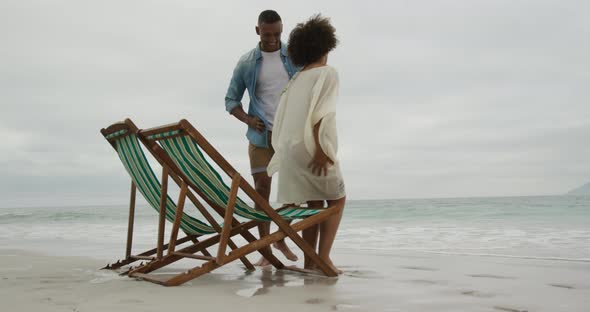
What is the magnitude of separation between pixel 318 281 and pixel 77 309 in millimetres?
1458

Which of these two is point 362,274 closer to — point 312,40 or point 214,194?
point 214,194

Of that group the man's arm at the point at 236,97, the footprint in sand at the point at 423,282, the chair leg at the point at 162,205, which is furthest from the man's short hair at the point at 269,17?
the footprint in sand at the point at 423,282

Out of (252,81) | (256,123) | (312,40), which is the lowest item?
(256,123)

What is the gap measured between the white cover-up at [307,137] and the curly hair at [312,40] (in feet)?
0.35

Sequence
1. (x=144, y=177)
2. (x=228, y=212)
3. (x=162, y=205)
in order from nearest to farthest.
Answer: (x=228, y=212)
(x=162, y=205)
(x=144, y=177)

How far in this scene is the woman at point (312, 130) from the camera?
145 inches

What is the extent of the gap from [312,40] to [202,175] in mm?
1142

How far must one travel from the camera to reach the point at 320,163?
368 cm

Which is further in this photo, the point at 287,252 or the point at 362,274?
the point at 287,252

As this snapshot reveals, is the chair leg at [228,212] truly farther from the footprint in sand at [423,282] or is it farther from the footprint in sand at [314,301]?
the footprint in sand at [423,282]

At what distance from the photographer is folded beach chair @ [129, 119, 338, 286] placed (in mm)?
3289

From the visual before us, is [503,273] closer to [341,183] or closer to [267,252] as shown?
[341,183]

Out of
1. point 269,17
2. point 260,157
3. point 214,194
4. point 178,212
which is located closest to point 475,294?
point 214,194

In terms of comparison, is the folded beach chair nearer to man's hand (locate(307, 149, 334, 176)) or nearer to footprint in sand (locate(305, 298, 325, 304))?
man's hand (locate(307, 149, 334, 176))
